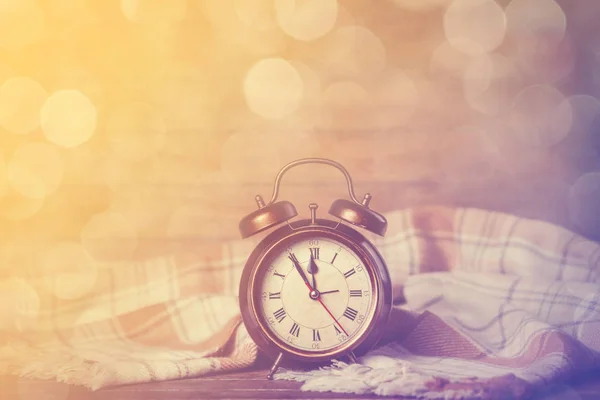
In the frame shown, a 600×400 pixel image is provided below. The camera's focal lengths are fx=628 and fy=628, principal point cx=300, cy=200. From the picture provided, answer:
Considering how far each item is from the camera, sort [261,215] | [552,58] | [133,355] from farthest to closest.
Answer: [552,58]
[133,355]
[261,215]

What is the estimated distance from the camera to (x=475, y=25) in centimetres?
155

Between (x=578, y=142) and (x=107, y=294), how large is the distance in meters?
1.23

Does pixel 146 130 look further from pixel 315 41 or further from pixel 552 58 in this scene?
pixel 552 58

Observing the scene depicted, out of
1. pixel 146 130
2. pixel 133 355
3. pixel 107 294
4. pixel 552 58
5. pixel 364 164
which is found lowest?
pixel 133 355

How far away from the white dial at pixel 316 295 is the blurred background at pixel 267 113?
1.36 feet

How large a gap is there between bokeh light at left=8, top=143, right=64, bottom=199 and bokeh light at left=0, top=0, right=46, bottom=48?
0.88 feet

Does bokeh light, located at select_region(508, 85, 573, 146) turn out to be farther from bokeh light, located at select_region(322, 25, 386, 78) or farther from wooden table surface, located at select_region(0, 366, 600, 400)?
wooden table surface, located at select_region(0, 366, 600, 400)

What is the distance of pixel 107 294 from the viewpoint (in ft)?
5.15

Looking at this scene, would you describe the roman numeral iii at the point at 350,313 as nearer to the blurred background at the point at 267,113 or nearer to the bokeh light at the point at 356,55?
the blurred background at the point at 267,113

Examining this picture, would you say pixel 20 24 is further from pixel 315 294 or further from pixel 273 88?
pixel 315 294

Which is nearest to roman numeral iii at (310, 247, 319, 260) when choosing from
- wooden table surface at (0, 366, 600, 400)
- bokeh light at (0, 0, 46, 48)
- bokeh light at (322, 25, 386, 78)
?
wooden table surface at (0, 366, 600, 400)

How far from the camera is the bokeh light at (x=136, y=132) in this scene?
159cm

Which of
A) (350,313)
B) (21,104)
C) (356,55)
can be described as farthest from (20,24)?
(350,313)

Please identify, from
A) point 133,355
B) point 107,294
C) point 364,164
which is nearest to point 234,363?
point 133,355
